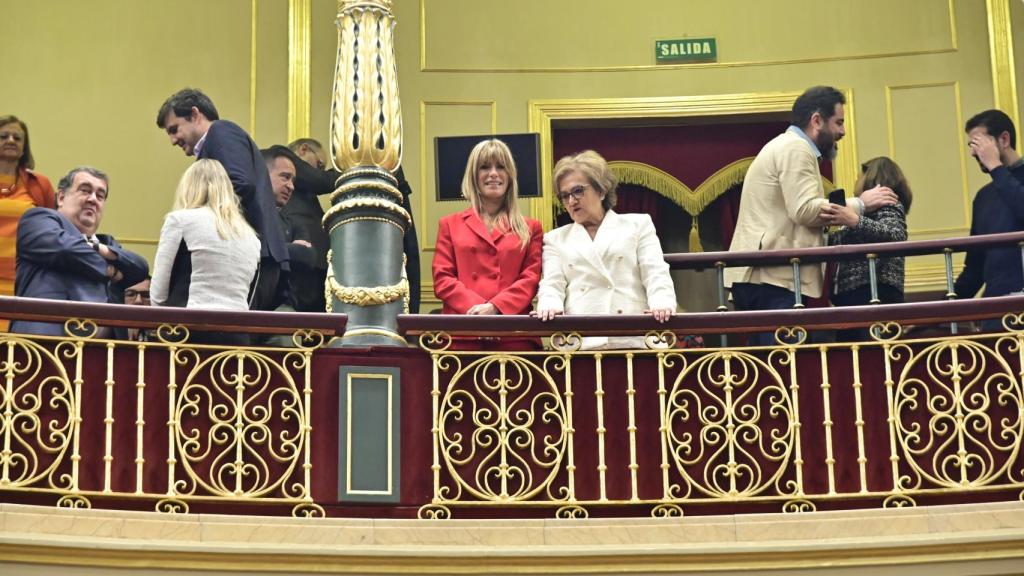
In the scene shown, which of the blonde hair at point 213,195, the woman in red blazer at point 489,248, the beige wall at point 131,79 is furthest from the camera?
the beige wall at point 131,79

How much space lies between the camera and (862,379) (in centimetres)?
757

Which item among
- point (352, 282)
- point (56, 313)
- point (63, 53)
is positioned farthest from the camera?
point (63, 53)

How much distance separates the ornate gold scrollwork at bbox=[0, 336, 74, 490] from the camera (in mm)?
7098

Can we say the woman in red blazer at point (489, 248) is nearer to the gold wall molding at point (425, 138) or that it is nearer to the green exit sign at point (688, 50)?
the gold wall molding at point (425, 138)

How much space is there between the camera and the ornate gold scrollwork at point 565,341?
25.1ft

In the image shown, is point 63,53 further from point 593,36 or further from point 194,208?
point 194,208

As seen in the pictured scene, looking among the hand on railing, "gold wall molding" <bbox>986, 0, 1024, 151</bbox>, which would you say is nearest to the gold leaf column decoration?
the hand on railing

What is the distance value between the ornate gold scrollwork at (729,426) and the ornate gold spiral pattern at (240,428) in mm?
1493

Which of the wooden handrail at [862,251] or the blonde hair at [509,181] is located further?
the blonde hair at [509,181]

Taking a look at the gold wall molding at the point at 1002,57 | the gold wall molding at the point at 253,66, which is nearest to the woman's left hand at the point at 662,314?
the gold wall molding at the point at 253,66

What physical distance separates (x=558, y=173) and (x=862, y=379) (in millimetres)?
1576

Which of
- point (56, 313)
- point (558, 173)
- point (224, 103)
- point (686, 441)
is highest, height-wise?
point (224, 103)

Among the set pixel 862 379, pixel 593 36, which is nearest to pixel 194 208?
pixel 862 379

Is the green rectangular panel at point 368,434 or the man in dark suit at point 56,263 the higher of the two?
the man in dark suit at point 56,263
